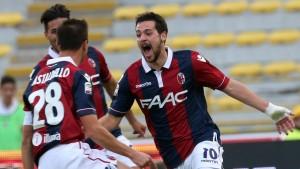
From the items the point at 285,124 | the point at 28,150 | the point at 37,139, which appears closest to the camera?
the point at 37,139

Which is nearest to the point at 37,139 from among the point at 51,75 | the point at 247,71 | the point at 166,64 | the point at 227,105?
the point at 51,75

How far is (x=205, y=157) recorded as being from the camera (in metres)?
5.78

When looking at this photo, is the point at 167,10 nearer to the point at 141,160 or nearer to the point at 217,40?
the point at 217,40

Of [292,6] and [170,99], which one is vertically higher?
[170,99]

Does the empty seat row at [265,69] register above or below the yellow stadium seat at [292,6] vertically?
below

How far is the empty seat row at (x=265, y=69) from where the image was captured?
14.2 metres

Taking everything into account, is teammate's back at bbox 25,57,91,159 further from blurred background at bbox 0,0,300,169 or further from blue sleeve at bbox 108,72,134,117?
blurred background at bbox 0,0,300,169

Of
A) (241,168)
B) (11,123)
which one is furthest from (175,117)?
(11,123)

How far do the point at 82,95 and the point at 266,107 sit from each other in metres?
1.48

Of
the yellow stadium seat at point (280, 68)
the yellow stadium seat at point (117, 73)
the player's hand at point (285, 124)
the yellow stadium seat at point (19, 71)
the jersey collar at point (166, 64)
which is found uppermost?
the jersey collar at point (166, 64)

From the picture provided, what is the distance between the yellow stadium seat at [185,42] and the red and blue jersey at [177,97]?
924 centimetres

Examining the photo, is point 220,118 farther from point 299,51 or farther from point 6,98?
point 6,98

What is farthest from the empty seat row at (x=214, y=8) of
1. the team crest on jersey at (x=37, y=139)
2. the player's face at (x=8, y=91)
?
the team crest on jersey at (x=37, y=139)

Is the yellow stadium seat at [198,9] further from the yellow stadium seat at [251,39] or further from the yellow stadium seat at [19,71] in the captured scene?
the yellow stadium seat at [19,71]
